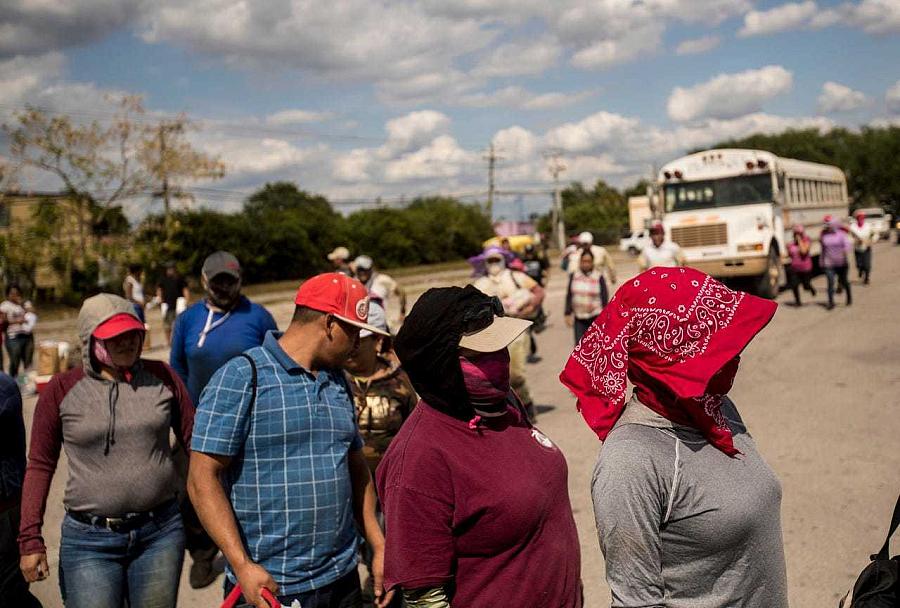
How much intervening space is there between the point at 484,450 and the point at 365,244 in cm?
4978

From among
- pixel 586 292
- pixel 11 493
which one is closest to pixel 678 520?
pixel 11 493

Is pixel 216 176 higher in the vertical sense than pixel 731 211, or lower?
higher

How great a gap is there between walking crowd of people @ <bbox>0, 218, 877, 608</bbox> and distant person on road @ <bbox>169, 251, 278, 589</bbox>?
0.71 meters

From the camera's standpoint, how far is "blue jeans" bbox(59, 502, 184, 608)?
3.32 meters

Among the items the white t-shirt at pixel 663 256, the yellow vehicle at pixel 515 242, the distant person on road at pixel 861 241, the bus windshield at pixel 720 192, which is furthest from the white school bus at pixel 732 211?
the white t-shirt at pixel 663 256

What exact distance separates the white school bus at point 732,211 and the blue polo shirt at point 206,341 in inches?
537

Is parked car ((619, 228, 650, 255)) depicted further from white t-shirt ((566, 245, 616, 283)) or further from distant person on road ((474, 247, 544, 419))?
distant person on road ((474, 247, 544, 419))

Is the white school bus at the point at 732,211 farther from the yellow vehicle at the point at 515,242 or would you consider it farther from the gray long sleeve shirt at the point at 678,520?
the gray long sleeve shirt at the point at 678,520

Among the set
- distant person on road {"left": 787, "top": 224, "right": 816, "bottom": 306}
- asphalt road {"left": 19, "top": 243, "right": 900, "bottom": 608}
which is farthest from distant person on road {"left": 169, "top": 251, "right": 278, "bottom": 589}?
distant person on road {"left": 787, "top": 224, "right": 816, "bottom": 306}

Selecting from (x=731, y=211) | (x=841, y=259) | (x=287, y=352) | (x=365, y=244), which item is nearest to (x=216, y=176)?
(x=365, y=244)

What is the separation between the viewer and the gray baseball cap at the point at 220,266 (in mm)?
5141

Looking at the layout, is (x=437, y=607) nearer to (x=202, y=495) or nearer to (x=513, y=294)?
(x=202, y=495)

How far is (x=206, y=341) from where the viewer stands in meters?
5.09

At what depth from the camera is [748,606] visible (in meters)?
2.09
